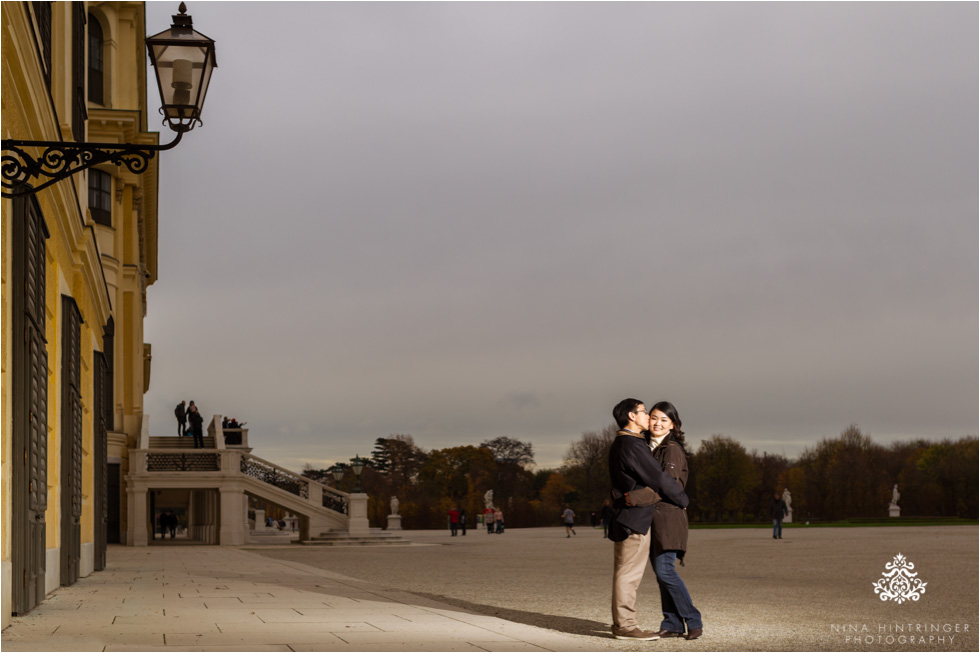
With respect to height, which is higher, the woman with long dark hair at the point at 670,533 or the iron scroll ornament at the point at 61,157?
the iron scroll ornament at the point at 61,157

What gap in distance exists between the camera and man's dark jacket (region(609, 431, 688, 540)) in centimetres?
948

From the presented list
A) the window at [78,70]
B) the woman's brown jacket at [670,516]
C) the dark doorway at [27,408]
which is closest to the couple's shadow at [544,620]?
the woman's brown jacket at [670,516]

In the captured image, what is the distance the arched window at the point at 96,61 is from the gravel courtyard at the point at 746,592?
2009 cm

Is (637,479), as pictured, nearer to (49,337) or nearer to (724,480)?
(49,337)

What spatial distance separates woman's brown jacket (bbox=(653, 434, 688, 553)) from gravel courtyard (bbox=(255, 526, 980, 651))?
2.56 feet

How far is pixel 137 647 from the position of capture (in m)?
8.75

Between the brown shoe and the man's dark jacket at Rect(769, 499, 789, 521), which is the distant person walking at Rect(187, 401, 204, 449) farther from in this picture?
the brown shoe

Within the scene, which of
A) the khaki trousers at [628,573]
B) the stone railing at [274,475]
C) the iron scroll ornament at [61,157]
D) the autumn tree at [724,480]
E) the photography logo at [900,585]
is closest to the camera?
the iron scroll ornament at [61,157]

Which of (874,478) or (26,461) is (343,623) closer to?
(26,461)

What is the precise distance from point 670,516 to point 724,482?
9771 cm

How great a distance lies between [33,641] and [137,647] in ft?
2.98

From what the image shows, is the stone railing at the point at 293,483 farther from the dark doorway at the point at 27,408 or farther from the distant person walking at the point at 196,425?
the dark doorway at the point at 27,408

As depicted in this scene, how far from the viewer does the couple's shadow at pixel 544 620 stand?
1062 centimetres

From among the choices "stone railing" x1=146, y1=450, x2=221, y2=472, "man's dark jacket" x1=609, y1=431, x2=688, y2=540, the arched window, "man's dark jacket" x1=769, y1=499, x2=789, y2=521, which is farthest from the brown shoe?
the arched window
